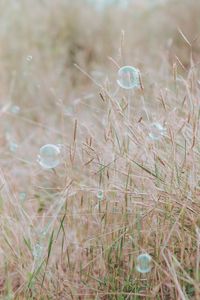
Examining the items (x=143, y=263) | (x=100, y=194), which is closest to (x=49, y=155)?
(x=100, y=194)

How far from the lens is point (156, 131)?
1.54 metres

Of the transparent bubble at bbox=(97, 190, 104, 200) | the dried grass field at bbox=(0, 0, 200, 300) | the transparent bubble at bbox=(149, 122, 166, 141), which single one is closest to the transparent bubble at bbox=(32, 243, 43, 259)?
the dried grass field at bbox=(0, 0, 200, 300)

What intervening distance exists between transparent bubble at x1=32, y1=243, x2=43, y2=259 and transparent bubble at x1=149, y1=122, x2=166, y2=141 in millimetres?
388

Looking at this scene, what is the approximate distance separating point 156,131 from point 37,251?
0.42 meters

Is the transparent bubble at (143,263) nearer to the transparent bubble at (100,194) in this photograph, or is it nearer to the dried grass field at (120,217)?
the dried grass field at (120,217)

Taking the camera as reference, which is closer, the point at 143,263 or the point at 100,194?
the point at 143,263

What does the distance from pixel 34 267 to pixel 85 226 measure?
284 mm

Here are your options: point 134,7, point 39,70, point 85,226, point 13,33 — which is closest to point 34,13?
point 13,33

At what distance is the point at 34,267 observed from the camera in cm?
147

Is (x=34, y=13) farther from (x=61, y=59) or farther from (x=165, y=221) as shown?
(x=165, y=221)

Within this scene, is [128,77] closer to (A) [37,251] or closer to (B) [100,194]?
(B) [100,194]

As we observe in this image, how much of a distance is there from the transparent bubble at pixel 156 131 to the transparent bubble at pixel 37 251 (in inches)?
15.3

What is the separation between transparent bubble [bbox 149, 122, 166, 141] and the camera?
1525 millimetres

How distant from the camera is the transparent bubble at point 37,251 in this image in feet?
4.90
